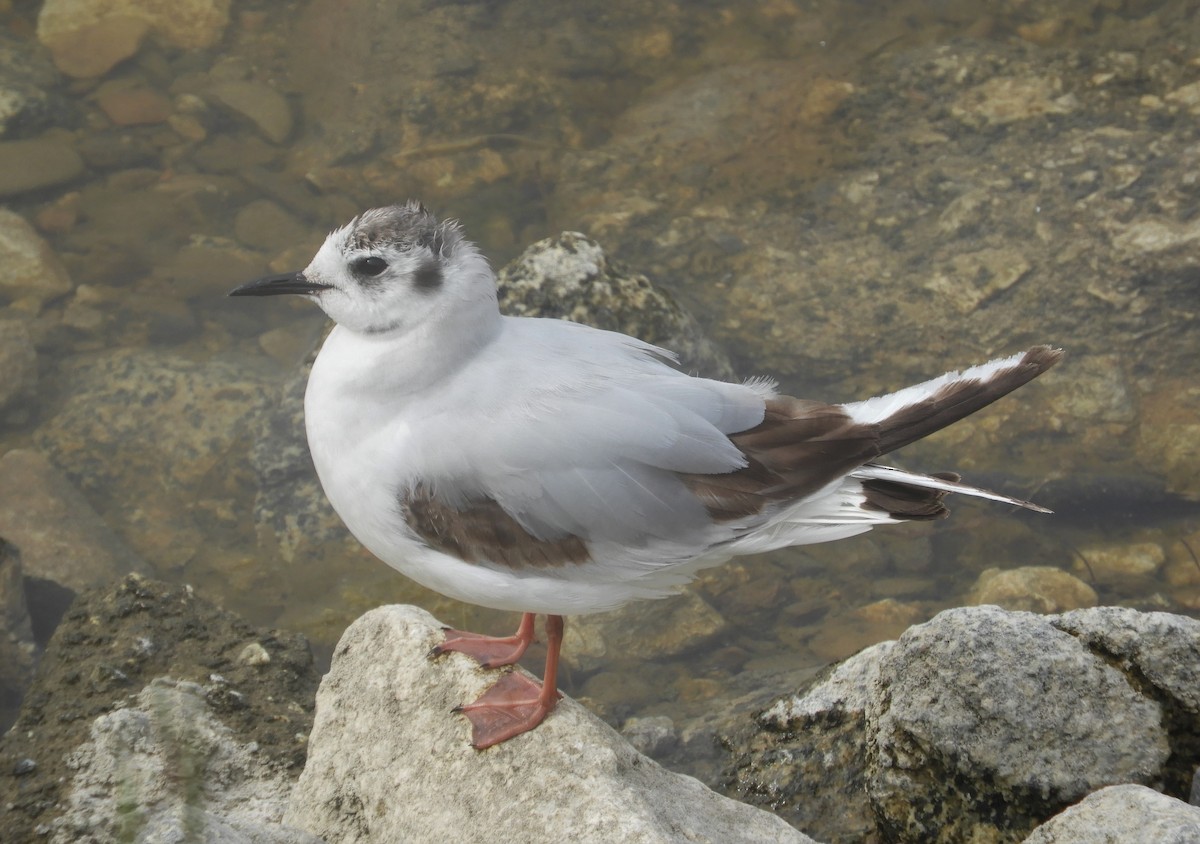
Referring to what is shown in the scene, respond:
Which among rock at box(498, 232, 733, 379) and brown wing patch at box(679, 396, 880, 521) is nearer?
brown wing patch at box(679, 396, 880, 521)

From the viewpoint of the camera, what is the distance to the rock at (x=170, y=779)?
96.4 inches

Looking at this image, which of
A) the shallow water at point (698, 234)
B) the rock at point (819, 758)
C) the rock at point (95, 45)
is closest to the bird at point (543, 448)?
the rock at point (819, 758)

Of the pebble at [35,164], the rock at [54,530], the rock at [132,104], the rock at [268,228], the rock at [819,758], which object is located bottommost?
the rock at [54,530]

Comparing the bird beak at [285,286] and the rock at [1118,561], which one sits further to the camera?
the rock at [1118,561]

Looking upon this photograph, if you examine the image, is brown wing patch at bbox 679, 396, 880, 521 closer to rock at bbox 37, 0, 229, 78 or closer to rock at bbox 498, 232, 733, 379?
rock at bbox 498, 232, 733, 379

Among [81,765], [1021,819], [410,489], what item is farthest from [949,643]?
[81,765]

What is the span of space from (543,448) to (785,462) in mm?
707

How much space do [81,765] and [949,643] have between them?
2.40m

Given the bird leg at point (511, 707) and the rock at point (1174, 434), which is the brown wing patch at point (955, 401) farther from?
the rock at point (1174, 434)

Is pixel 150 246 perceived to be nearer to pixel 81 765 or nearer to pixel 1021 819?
pixel 81 765

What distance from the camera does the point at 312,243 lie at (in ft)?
25.6

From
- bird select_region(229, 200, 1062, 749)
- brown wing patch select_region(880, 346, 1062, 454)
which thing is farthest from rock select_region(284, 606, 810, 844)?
brown wing patch select_region(880, 346, 1062, 454)

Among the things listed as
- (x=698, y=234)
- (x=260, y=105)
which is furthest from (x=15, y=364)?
(x=698, y=234)

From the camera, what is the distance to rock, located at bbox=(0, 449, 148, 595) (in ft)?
19.1
